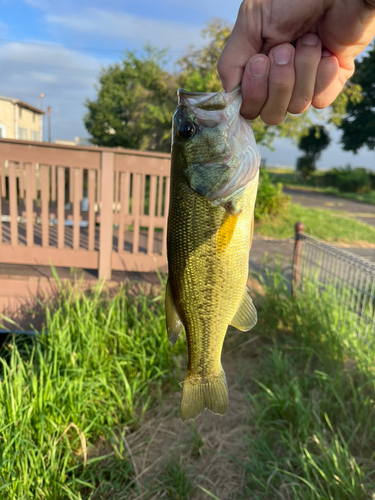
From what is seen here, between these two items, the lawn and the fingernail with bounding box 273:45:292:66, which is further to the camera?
the lawn

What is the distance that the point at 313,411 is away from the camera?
9.54 ft

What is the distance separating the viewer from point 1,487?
6.73ft

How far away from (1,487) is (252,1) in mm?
2493

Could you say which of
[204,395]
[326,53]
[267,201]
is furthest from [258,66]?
[267,201]

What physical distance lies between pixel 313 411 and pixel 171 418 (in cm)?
117

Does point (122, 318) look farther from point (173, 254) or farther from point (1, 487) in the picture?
point (173, 254)

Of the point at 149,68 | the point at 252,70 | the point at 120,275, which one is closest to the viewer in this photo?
the point at 252,70

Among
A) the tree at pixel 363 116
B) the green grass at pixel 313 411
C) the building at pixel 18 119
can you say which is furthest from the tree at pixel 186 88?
the tree at pixel 363 116

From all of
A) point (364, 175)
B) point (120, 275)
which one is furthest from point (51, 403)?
point (364, 175)

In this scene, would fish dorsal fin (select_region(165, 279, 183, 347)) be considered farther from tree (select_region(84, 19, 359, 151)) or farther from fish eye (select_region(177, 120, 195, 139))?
tree (select_region(84, 19, 359, 151))

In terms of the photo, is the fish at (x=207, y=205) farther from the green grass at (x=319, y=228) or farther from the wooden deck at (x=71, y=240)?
the green grass at (x=319, y=228)

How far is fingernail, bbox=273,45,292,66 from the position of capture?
51.5 inches

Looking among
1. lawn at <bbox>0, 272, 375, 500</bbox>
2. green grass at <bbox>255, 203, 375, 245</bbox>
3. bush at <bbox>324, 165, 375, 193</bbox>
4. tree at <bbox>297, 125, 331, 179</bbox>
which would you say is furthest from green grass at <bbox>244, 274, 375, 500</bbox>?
tree at <bbox>297, 125, 331, 179</bbox>

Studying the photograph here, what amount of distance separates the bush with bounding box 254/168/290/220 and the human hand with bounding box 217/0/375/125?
1044 cm
